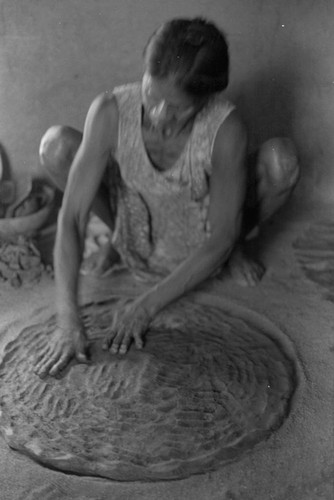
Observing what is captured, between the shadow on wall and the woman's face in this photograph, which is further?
the shadow on wall

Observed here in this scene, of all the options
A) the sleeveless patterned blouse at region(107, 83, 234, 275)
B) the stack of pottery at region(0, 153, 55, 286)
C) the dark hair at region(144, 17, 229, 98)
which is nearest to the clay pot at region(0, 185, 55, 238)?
the stack of pottery at region(0, 153, 55, 286)

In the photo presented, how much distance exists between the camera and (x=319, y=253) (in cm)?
303

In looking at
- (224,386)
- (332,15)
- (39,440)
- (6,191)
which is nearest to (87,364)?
(39,440)

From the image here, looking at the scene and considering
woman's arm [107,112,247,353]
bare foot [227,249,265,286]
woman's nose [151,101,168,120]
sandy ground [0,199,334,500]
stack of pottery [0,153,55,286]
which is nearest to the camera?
sandy ground [0,199,334,500]

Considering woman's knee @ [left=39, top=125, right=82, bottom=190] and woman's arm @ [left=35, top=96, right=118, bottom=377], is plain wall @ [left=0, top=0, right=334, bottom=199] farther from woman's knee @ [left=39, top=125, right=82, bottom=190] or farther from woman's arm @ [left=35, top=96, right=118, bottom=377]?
woman's arm @ [left=35, top=96, right=118, bottom=377]

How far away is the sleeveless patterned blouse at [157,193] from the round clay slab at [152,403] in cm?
40

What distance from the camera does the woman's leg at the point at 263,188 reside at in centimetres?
271

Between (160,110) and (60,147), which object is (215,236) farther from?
(60,147)

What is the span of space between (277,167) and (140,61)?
3.24 ft

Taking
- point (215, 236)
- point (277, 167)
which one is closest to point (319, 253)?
point (277, 167)

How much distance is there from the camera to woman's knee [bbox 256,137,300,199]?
270 cm

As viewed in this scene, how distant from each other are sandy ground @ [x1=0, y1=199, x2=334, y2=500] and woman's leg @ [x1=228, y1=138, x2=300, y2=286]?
3.8 inches

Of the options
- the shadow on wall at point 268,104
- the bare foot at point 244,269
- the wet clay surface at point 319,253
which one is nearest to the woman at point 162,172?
the bare foot at point 244,269

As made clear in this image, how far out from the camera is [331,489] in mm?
1860
